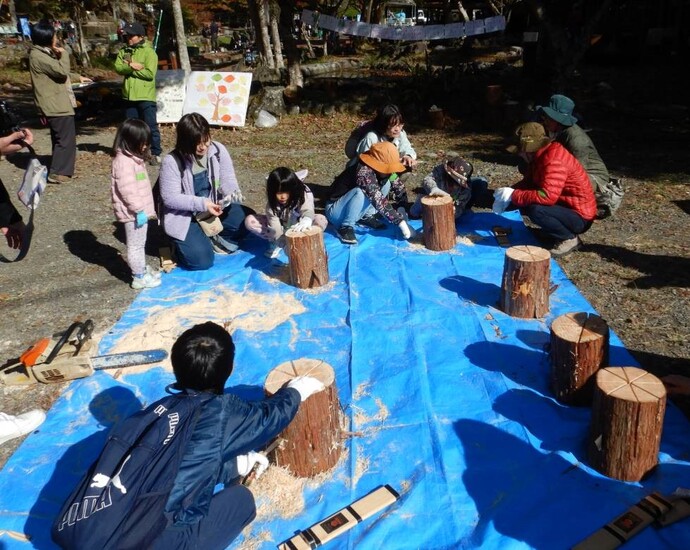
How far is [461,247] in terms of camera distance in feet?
16.8

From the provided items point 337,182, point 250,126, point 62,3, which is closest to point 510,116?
point 250,126

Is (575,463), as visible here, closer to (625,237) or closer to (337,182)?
(625,237)

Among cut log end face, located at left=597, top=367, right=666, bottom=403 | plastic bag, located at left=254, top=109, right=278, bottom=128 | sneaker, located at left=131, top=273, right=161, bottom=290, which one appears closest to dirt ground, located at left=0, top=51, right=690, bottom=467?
sneaker, located at left=131, top=273, right=161, bottom=290

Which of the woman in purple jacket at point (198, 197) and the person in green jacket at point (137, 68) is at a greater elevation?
the person in green jacket at point (137, 68)

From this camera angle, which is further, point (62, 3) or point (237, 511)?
point (62, 3)

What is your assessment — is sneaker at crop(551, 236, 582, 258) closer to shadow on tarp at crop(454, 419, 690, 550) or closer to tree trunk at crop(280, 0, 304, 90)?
shadow on tarp at crop(454, 419, 690, 550)

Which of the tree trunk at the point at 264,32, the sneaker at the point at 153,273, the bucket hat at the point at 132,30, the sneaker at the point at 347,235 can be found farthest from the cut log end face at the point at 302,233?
the tree trunk at the point at 264,32

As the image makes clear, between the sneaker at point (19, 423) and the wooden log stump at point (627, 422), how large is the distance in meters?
2.86

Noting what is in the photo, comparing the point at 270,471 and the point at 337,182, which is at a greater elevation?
the point at 337,182

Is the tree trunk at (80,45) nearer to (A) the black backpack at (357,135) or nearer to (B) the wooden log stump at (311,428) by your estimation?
(A) the black backpack at (357,135)

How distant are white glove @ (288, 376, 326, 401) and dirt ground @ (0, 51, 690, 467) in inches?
64.4

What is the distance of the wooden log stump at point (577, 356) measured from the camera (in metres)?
2.99

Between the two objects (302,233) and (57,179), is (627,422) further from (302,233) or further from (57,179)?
(57,179)

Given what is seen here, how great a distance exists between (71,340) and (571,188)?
3.80 metres
